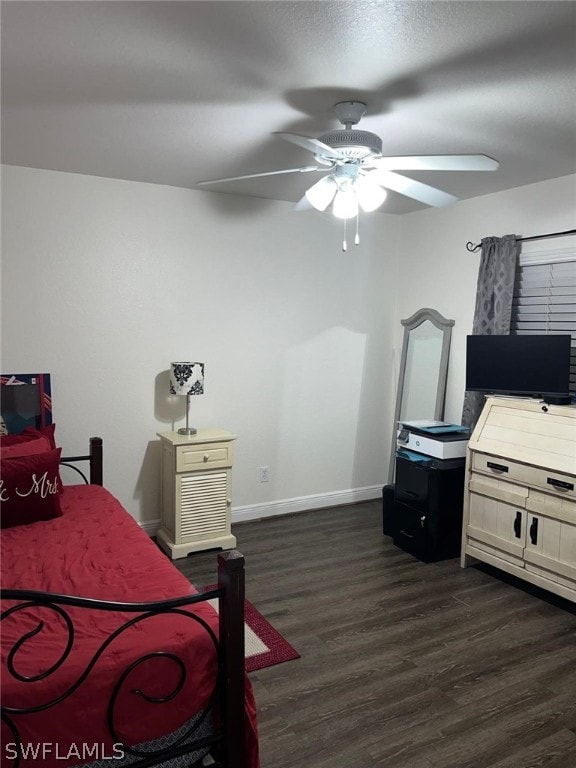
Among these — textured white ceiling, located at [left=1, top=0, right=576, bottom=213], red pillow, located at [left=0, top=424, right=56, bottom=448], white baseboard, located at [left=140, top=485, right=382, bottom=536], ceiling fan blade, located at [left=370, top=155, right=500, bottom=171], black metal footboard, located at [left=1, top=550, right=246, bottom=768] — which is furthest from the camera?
white baseboard, located at [left=140, top=485, right=382, bottom=536]

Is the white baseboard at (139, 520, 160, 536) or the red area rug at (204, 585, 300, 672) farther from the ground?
the white baseboard at (139, 520, 160, 536)

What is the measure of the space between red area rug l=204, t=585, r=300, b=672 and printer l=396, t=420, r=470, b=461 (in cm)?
162

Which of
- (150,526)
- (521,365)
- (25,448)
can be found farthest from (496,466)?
(25,448)

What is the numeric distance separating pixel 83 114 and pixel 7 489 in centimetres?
183

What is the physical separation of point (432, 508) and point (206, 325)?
2.09 metres

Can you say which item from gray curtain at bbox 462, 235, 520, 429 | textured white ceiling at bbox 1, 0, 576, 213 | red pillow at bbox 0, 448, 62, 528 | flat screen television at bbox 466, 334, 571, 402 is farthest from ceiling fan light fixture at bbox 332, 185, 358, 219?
red pillow at bbox 0, 448, 62, 528

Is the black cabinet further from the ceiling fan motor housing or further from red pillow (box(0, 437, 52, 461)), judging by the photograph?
red pillow (box(0, 437, 52, 461))

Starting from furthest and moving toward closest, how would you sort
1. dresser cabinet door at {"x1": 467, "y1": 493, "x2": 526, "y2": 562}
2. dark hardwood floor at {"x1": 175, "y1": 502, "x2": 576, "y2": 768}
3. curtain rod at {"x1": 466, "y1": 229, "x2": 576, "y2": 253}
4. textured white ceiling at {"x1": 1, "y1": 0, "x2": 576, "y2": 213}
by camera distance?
curtain rod at {"x1": 466, "y1": 229, "x2": 576, "y2": 253} → dresser cabinet door at {"x1": 467, "y1": 493, "x2": 526, "y2": 562} → dark hardwood floor at {"x1": 175, "y1": 502, "x2": 576, "y2": 768} → textured white ceiling at {"x1": 1, "y1": 0, "x2": 576, "y2": 213}

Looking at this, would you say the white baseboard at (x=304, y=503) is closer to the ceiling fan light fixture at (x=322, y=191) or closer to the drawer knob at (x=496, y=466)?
the drawer knob at (x=496, y=466)

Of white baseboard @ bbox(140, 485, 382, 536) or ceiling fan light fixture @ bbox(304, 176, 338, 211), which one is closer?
ceiling fan light fixture @ bbox(304, 176, 338, 211)

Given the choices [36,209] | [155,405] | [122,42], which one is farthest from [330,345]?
[122,42]

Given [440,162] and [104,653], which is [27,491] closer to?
[104,653]

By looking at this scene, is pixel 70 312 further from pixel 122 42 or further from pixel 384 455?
pixel 384 455

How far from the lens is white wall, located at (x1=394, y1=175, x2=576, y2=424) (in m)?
3.86
